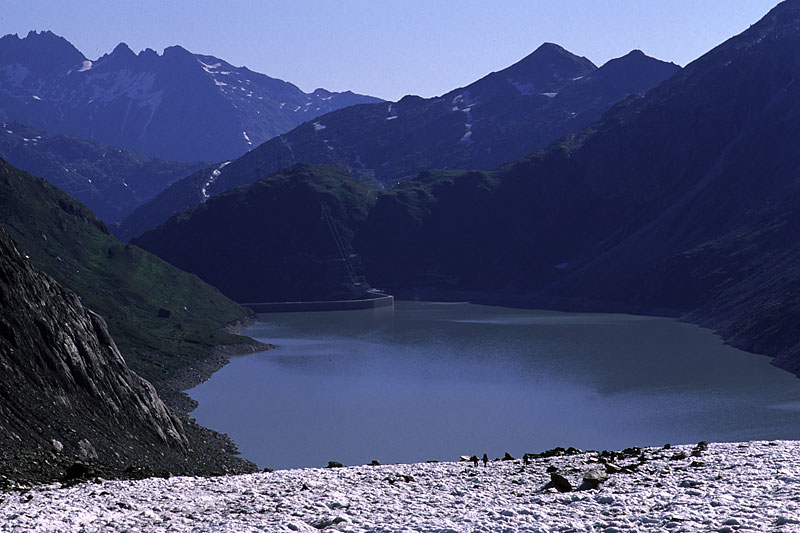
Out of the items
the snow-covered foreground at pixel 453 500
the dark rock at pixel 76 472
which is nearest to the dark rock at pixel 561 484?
the snow-covered foreground at pixel 453 500

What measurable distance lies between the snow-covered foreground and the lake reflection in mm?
39851

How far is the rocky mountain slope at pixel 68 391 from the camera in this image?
4478cm

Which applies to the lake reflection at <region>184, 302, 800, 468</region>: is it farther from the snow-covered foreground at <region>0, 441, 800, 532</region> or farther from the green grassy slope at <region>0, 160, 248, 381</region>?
the snow-covered foreground at <region>0, 441, 800, 532</region>

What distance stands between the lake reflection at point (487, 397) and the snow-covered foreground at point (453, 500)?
39.9 metres

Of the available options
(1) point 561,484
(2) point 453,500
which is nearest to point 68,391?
(2) point 453,500

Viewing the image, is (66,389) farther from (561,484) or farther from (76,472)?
(561,484)

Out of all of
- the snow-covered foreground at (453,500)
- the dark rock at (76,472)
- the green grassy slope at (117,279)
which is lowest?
the dark rock at (76,472)

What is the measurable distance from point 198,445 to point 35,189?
11659 cm

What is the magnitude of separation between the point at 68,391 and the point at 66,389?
0.61 feet

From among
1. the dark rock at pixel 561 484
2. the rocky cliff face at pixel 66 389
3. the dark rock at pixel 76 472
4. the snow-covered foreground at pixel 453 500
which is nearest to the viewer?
the snow-covered foreground at pixel 453 500

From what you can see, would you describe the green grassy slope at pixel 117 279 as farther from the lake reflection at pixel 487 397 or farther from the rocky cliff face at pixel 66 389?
the rocky cliff face at pixel 66 389

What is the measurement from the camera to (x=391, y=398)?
4176 inches

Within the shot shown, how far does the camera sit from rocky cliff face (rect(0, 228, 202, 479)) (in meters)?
44.7

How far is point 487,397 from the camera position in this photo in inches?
4198
